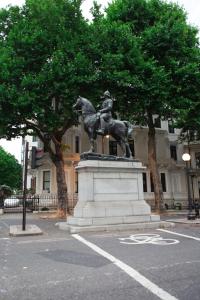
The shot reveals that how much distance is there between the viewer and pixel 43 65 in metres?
21.8

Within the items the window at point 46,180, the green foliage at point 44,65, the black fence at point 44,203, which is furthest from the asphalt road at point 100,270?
the window at point 46,180

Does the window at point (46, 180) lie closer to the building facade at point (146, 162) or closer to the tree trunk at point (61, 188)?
the building facade at point (146, 162)

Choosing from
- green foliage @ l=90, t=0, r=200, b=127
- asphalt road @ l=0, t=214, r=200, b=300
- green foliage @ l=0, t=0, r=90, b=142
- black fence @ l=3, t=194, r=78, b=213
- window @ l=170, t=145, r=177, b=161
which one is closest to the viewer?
asphalt road @ l=0, t=214, r=200, b=300

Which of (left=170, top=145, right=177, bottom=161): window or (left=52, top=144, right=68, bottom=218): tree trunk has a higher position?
(left=170, top=145, right=177, bottom=161): window

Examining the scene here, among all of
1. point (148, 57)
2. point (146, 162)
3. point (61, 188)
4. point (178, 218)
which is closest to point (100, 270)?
point (178, 218)

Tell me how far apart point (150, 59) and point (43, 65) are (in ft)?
26.2

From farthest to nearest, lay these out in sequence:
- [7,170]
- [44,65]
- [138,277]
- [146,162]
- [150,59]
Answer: [7,170], [146,162], [150,59], [44,65], [138,277]

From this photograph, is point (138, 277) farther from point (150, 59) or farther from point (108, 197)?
point (150, 59)

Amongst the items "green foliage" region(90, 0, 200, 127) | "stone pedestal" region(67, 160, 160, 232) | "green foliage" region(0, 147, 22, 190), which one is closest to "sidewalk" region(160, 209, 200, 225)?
"stone pedestal" region(67, 160, 160, 232)

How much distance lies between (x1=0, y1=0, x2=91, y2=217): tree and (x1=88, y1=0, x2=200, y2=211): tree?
184cm

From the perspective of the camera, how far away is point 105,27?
73.2ft

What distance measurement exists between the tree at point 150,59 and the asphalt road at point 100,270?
1474cm

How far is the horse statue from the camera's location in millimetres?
14727

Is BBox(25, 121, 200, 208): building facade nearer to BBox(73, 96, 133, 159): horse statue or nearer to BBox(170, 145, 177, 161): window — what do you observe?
BBox(170, 145, 177, 161): window
